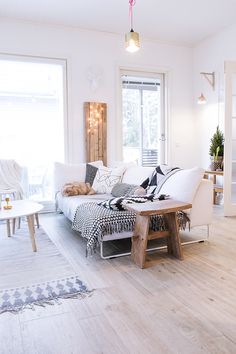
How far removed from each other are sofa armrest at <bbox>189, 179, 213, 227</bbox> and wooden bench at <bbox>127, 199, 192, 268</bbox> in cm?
37

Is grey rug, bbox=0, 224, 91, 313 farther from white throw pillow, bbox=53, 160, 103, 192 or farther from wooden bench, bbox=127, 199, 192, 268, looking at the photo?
white throw pillow, bbox=53, 160, 103, 192

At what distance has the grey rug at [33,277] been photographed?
2053 millimetres

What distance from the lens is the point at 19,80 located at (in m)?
5.34

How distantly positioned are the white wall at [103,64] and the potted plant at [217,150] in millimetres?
802

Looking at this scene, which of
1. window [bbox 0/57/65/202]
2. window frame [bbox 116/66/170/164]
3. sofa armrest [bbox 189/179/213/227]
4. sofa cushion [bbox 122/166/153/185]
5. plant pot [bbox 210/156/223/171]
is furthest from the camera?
window frame [bbox 116/66/170/164]

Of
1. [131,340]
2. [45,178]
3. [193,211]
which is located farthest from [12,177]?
[131,340]

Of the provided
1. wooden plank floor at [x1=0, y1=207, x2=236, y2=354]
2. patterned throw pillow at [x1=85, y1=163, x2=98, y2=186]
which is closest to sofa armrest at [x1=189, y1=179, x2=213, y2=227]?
wooden plank floor at [x1=0, y1=207, x2=236, y2=354]

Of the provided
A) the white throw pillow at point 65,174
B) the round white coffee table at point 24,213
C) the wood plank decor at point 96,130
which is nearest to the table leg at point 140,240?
the round white coffee table at point 24,213

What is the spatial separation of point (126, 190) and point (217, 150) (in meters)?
2.12

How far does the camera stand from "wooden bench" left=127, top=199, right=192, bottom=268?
2.56 m

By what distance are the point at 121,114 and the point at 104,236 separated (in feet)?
10.1

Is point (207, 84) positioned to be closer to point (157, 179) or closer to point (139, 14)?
point (139, 14)

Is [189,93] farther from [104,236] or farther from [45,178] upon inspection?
[104,236]

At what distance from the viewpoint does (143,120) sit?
5.74 metres
